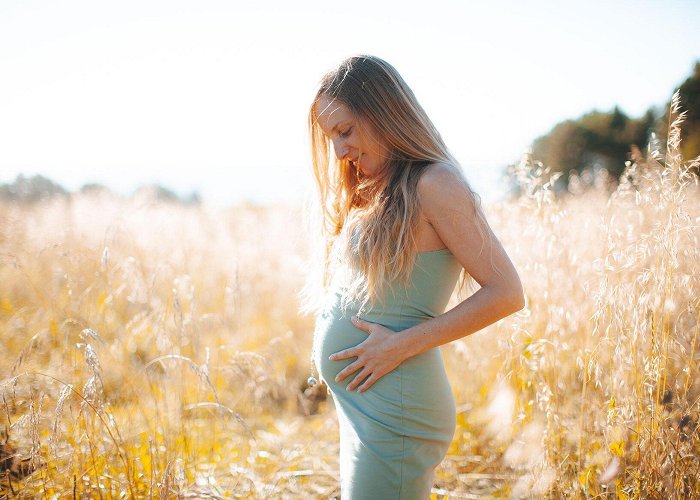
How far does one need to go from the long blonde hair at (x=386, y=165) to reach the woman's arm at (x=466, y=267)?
0.05 meters

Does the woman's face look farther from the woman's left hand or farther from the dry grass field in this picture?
the dry grass field

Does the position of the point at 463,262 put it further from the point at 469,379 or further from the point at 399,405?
the point at 469,379

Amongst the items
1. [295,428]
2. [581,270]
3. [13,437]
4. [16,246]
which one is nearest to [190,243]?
[16,246]

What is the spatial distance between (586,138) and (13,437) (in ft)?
71.5

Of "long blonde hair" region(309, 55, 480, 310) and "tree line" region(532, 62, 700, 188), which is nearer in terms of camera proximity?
"long blonde hair" region(309, 55, 480, 310)

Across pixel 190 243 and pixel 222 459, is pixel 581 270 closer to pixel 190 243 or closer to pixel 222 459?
pixel 222 459

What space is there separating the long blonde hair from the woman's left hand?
10 cm

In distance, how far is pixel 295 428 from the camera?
3.27m

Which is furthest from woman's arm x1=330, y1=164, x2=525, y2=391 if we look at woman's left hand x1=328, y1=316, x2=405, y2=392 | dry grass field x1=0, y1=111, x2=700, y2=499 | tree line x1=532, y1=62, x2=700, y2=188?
tree line x1=532, y1=62, x2=700, y2=188

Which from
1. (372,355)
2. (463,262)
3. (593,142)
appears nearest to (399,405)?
(372,355)

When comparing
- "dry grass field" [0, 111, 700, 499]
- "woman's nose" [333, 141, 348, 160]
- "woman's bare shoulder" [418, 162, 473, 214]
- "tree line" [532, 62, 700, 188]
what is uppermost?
"tree line" [532, 62, 700, 188]

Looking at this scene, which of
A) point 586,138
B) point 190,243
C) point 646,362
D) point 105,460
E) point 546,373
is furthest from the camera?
point 586,138

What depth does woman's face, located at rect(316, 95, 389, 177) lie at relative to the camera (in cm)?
155

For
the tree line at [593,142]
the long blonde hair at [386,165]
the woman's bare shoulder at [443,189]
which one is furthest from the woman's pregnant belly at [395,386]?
the tree line at [593,142]
